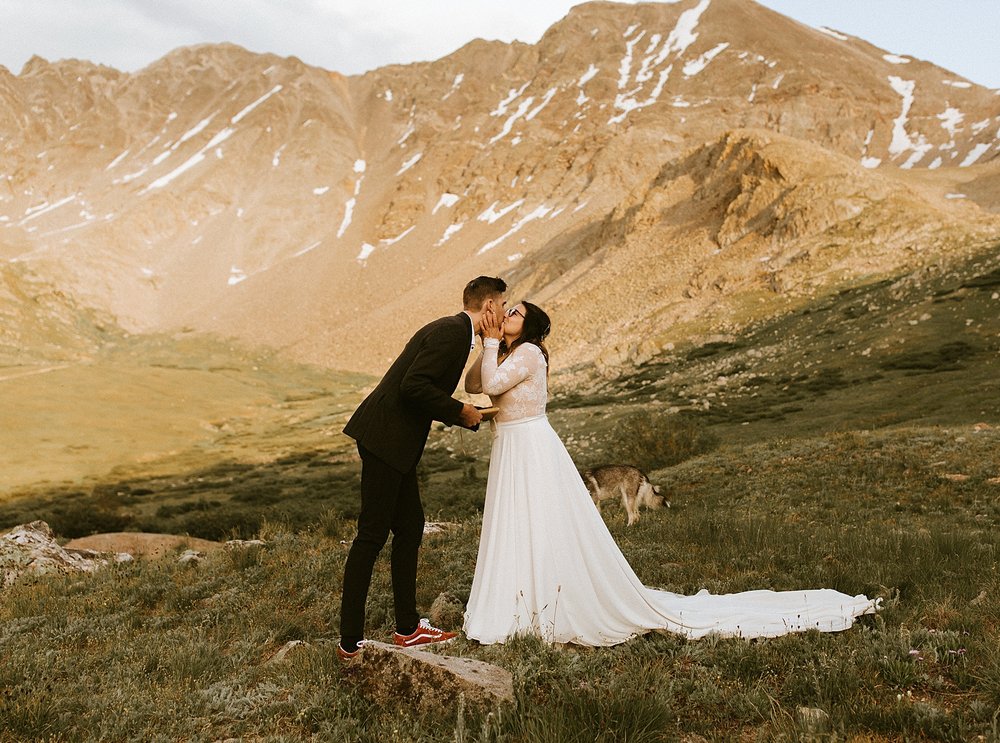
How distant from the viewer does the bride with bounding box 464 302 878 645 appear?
4.66 metres

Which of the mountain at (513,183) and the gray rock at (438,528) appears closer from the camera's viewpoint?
the gray rock at (438,528)

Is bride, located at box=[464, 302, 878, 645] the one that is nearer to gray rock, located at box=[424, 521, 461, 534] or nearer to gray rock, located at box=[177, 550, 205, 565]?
gray rock, located at box=[424, 521, 461, 534]

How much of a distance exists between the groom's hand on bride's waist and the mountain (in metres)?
37.5

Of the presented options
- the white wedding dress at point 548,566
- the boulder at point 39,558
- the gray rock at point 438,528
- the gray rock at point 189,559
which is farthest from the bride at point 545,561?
the boulder at point 39,558

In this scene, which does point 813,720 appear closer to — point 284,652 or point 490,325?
point 490,325

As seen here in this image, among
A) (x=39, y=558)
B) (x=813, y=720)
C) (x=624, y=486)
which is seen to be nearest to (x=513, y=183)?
(x=624, y=486)

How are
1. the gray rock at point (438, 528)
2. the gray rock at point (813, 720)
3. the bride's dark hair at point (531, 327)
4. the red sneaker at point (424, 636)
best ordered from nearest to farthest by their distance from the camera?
1. the gray rock at point (813, 720)
2. the red sneaker at point (424, 636)
3. the bride's dark hair at point (531, 327)
4. the gray rock at point (438, 528)

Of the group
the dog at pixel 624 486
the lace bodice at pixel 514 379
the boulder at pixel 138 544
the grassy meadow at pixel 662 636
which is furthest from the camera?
the boulder at pixel 138 544

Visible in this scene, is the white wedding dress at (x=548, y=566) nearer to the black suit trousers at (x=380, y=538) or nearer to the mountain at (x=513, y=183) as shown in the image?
the black suit trousers at (x=380, y=538)

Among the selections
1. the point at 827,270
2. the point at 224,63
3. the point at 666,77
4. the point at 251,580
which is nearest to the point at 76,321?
the point at 827,270

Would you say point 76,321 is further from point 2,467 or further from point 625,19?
point 625,19

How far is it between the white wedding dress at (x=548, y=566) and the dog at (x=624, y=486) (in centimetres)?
564

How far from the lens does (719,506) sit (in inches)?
460

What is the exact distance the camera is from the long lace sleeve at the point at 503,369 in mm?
4746
